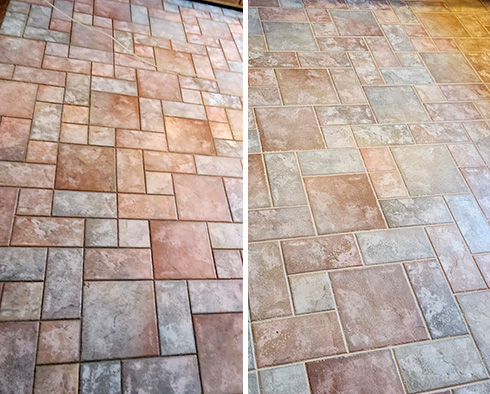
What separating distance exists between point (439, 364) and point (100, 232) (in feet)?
5.14

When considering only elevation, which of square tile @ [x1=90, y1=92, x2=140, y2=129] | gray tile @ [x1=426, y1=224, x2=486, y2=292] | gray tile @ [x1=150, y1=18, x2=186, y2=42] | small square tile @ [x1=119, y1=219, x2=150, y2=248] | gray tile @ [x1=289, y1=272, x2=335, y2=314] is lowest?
small square tile @ [x1=119, y1=219, x2=150, y2=248]

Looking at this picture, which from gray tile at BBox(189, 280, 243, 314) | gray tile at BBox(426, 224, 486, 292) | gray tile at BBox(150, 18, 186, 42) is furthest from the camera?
→ gray tile at BBox(150, 18, 186, 42)

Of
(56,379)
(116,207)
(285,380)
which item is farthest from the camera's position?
(116,207)

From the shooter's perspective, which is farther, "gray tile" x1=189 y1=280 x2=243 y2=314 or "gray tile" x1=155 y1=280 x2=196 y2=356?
"gray tile" x1=189 y1=280 x2=243 y2=314

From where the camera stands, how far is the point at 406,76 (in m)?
2.92

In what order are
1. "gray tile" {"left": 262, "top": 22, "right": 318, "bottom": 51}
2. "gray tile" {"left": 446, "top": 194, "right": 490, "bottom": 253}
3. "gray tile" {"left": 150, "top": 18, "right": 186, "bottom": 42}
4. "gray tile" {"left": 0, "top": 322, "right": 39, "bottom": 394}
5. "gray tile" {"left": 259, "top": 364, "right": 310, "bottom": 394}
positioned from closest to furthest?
"gray tile" {"left": 0, "top": 322, "right": 39, "bottom": 394}, "gray tile" {"left": 259, "top": 364, "right": 310, "bottom": 394}, "gray tile" {"left": 446, "top": 194, "right": 490, "bottom": 253}, "gray tile" {"left": 262, "top": 22, "right": 318, "bottom": 51}, "gray tile" {"left": 150, "top": 18, "right": 186, "bottom": 42}

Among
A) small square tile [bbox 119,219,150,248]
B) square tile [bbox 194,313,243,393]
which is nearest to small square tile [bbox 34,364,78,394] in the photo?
square tile [bbox 194,313,243,393]

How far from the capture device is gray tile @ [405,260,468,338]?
1.82 meters

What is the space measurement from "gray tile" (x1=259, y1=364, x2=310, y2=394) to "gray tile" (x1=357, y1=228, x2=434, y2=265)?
62cm

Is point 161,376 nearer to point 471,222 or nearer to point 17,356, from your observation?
point 17,356

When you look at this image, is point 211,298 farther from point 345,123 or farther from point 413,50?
point 413,50

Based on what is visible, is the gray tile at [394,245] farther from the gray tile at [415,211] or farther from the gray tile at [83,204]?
the gray tile at [83,204]

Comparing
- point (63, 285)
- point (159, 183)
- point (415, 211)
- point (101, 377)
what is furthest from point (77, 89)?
point (415, 211)

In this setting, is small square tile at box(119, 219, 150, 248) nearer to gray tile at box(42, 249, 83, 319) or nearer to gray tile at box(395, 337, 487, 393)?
gray tile at box(42, 249, 83, 319)
